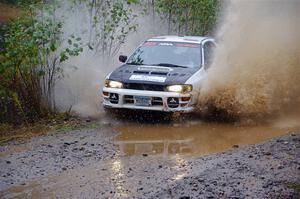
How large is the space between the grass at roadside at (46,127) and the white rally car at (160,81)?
25.8 inches

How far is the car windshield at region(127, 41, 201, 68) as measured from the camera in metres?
11.0

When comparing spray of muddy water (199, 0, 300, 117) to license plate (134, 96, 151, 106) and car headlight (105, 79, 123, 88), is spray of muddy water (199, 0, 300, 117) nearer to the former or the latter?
license plate (134, 96, 151, 106)

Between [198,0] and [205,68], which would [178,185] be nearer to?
[205,68]

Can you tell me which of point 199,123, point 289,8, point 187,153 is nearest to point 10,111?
point 199,123

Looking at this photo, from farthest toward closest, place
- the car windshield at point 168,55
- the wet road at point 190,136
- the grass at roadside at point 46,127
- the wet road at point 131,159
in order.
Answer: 1. the car windshield at point 168,55
2. the grass at roadside at point 46,127
3. the wet road at point 190,136
4. the wet road at point 131,159

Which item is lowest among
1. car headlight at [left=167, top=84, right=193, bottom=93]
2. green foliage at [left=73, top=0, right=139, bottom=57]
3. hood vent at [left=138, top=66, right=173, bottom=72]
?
car headlight at [left=167, top=84, right=193, bottom=93]

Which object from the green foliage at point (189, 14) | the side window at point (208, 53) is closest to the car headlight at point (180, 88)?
the side window at point (208, 53)

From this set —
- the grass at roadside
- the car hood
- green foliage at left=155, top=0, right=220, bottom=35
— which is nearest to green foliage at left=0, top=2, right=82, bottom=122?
the grass at roadside

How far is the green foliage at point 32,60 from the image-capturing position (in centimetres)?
999

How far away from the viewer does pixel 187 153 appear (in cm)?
806

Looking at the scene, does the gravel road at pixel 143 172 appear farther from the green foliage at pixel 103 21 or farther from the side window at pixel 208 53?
the green foliage at pixel 103 21

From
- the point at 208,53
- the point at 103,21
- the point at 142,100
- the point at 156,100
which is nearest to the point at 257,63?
the point at 208,53

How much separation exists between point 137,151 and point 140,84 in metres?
2.18

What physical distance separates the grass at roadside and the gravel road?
0.96 metres
